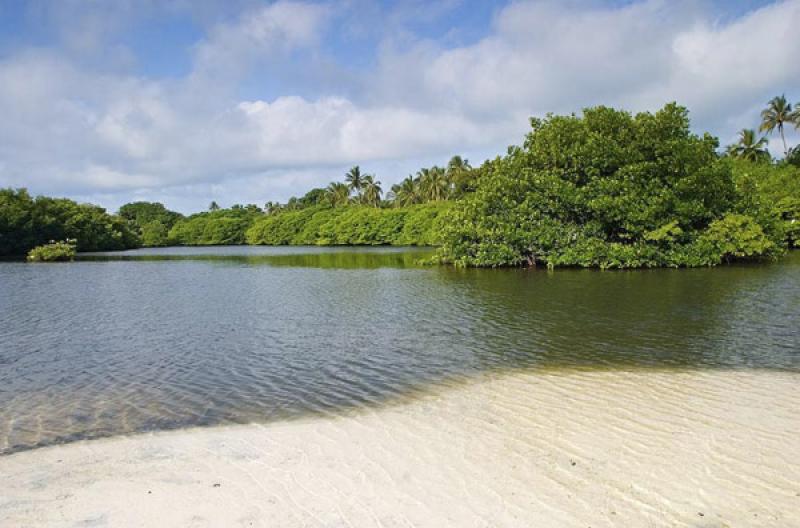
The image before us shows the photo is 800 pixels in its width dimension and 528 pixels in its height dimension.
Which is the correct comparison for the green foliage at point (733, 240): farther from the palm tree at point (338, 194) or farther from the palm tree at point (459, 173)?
the palm tree at point (338, 194)

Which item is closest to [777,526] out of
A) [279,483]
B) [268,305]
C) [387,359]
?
[279,483]

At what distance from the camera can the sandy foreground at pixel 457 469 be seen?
608 centimetres

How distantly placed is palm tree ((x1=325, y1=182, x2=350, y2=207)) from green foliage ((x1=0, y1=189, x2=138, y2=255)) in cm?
4874

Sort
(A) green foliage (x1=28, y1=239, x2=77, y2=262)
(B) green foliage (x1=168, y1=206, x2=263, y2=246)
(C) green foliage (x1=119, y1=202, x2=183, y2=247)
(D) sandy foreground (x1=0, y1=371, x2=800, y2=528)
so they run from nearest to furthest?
(D) sandy foreground (x1=0, y1=371, x2=800, y2=528)
(A) green foliage (x1=28, y1=239, x2=77, y2=262)
(B) green foliage (x1=168, y1=206, x2=263, y2=246)
(C) green foliage (x1=119, y1=202, x2=183, y2=247)

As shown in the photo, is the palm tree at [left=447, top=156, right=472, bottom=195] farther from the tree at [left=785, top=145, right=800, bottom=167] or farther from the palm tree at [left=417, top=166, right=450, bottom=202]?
the tree at [left=785, top=145, right=800, bottom=167]

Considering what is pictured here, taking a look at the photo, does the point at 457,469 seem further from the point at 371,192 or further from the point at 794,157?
the point at 371,192

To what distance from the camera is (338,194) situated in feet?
449

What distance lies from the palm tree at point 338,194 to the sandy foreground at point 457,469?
12566 centimetres

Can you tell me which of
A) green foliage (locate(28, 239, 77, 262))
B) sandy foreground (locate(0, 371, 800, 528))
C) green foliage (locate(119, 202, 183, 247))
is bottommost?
sandy foreground (locate(0, 371, 800, 528))

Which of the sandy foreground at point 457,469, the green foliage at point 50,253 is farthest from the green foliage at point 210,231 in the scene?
the sandy foreground at point 457,469

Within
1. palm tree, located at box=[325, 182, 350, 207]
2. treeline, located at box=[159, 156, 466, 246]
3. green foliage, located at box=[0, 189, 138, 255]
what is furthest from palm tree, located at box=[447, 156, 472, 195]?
green foliage, located at box=[0, 189, 138, 255]

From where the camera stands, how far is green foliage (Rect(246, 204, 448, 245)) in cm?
10269

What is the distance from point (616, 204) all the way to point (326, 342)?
2973 centimetres

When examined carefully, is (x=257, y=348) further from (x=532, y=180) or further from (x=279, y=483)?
(x=532, y=180)
